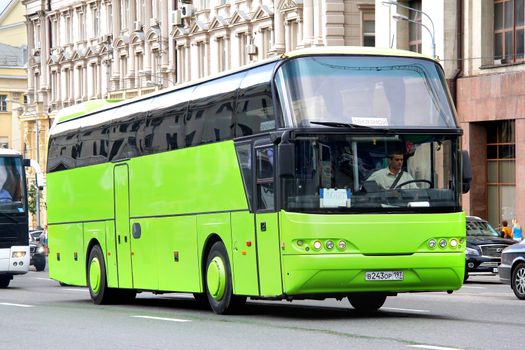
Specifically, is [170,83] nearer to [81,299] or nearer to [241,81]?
[81,299]

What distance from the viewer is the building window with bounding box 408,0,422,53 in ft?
180

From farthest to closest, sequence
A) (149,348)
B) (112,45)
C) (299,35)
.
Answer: (112,45), (299,35), (149,348)

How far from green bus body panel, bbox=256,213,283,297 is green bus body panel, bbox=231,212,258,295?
17 cm

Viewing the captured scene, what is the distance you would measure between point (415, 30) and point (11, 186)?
22.2 m

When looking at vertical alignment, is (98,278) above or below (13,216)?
below

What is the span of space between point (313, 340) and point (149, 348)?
173 centimetres

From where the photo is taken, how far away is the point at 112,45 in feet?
288

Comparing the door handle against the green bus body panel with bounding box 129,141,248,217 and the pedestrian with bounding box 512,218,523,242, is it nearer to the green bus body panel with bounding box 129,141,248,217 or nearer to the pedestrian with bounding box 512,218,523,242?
the green bus body panel with bounding box 129,141,248,217

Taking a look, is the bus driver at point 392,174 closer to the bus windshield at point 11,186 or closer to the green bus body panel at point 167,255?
the green bus body panel at point 167,255

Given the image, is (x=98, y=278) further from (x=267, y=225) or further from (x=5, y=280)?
(x=5, y=280)

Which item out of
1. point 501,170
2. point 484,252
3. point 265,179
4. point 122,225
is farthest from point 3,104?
point 265,179

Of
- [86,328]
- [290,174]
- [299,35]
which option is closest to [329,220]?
[290,174]

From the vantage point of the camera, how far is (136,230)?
82.2 ft

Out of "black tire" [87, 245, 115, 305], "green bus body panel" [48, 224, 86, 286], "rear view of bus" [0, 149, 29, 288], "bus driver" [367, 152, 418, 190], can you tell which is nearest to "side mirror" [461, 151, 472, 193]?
"bus driver" [367, 152, 418, 190]
